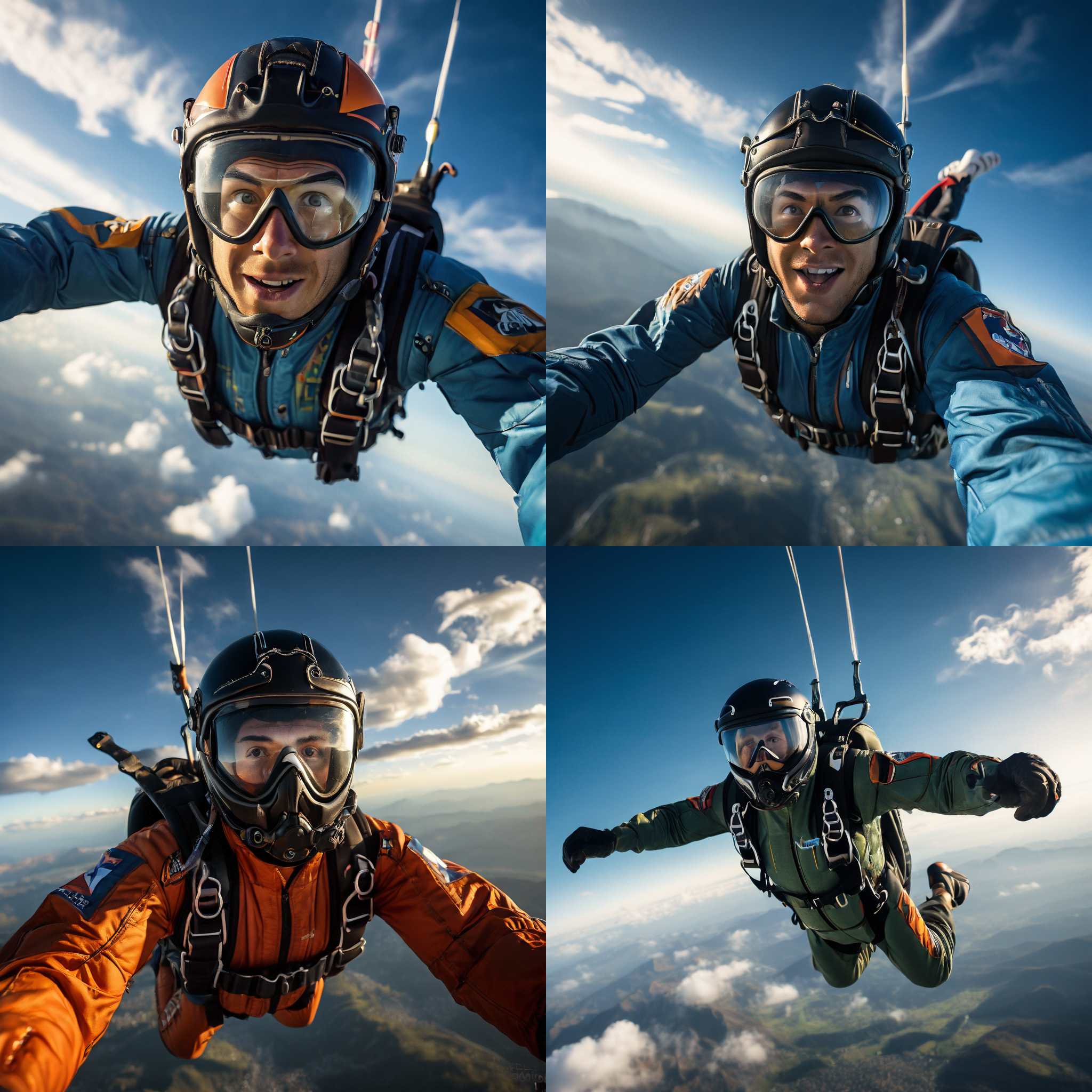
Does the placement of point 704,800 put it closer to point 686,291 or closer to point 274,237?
point 686,291

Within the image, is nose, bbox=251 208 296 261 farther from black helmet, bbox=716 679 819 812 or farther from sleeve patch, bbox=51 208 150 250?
black helmet, bbox=716 679 819 812

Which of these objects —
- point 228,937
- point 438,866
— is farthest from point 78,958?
point 438,866

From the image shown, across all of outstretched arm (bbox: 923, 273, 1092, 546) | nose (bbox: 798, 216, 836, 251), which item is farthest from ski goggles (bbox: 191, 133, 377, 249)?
outstretched arm (bbox: 923, 273, 1092, 546)

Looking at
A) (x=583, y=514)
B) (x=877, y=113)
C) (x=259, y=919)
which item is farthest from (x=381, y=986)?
(x=877, y=113)

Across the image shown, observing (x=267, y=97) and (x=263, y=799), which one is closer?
(x=267, y=97)

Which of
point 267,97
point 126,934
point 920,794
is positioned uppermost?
point 267,97

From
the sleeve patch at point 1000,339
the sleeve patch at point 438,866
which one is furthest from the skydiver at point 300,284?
the sleeve patch at point 438,866

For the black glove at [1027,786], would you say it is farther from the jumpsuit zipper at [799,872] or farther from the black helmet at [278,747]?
the black helmet at [278,747]

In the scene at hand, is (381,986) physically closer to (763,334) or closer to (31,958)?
(31,958)
